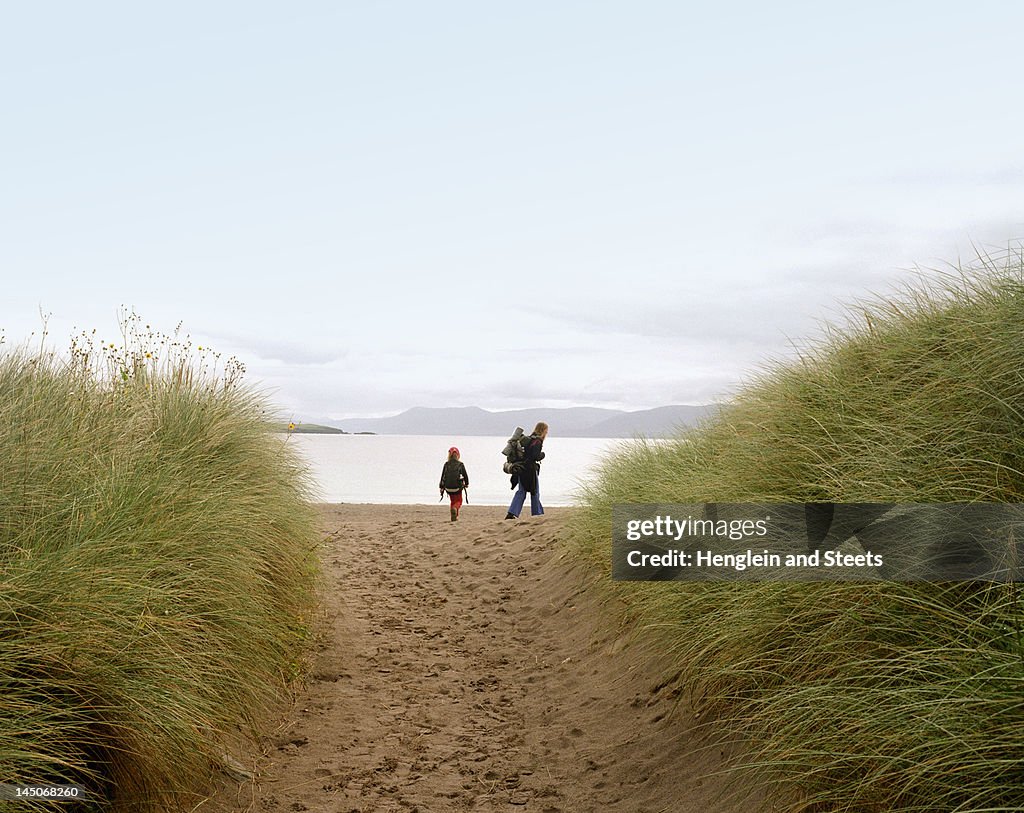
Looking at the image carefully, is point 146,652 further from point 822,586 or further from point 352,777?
point 822,586

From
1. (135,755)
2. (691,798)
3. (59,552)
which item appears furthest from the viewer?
(691,798)

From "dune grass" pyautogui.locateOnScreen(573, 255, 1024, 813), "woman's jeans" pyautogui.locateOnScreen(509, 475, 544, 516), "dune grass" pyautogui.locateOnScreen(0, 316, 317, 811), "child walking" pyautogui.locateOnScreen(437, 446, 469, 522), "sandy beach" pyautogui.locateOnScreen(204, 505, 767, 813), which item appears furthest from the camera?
"child walking" pyautogui.locateOnScreen(437, 446, 469, 522)

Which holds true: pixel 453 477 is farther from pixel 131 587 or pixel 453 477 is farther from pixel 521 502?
pixel 131 587

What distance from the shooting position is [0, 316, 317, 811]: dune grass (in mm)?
3697

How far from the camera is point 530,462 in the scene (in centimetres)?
1529

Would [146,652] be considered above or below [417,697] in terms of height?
above

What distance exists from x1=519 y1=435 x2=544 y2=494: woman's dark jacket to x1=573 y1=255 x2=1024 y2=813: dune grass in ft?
26.2

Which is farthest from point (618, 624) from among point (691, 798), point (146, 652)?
point (146, 652)

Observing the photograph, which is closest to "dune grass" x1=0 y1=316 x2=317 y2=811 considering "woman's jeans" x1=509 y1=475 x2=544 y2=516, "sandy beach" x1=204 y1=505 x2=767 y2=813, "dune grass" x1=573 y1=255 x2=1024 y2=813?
"sandy beach" x1=204 y1=505 x2=767 y2=813

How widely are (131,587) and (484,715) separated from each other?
3.04 m

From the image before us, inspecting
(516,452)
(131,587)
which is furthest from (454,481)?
(131,587)

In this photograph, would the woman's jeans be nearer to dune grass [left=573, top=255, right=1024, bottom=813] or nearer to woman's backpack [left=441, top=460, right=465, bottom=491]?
woman's backpack [left=441, top=460, right=465, bottom=491]

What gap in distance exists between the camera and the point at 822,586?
438 cm

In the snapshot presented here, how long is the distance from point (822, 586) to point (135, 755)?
340cm
